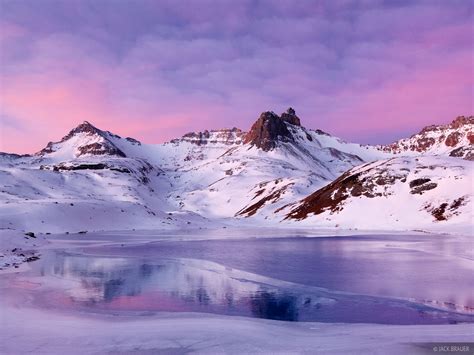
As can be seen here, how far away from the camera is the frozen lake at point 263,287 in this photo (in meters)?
19.6

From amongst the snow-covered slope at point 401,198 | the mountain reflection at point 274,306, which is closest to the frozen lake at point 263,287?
the mountain reflection at point 274,306

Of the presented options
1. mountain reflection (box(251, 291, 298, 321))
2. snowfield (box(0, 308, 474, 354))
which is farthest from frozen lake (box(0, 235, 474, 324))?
snowfield (box(0, 308, 474, 354))

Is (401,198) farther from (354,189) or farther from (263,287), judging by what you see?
(263,287)

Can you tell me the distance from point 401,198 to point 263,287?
99.0 meters

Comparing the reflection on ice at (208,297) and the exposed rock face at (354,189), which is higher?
the exposed rock face at (354,189)

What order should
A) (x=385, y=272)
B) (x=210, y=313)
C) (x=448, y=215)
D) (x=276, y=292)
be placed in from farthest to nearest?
1. (x=448, y=215)
2. (x=385, y=272)
3. (x=276, y=292)
4. (x=210, y=313)

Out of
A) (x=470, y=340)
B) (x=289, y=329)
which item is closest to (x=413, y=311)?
(x=470, y=340)

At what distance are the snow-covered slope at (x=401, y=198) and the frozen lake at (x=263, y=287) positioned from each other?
54.9m

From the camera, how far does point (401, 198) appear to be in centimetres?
11631

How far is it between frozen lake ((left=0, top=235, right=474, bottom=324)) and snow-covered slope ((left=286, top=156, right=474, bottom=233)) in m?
54.9

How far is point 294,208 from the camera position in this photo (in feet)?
525

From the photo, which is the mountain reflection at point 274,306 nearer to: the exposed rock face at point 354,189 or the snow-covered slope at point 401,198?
the snow-covered slope at point 401,198

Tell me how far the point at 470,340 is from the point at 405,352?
272 cm

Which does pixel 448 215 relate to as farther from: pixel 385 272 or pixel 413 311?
pixel 413 311
